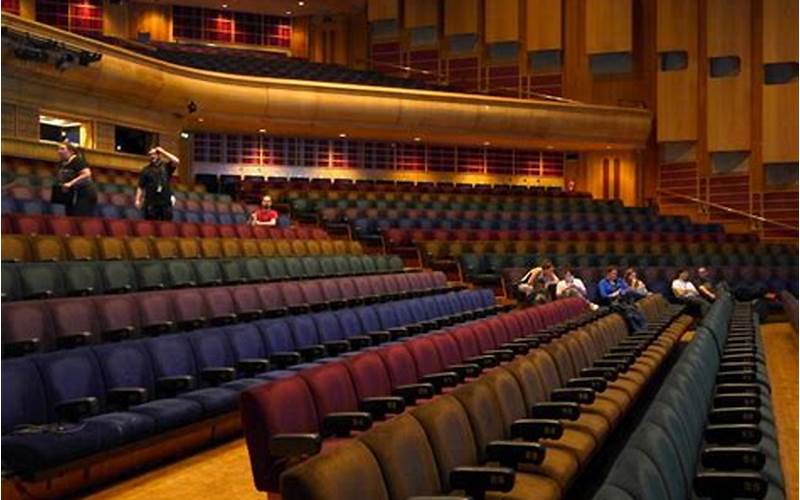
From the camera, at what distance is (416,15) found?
8109 mm

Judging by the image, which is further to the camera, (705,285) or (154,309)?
(705,285)

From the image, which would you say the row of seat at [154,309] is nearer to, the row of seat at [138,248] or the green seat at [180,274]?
the green seat at [180,274]

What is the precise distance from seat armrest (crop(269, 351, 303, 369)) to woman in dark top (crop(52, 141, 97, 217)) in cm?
130

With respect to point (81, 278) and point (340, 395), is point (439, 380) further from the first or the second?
point (81, 278)

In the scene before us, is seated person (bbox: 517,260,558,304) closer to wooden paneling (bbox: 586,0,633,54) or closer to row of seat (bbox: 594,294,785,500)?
row of seat (bbox: 594,294,785,500)

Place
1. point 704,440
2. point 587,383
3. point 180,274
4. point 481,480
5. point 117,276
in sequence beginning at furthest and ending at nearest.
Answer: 1. point 180,274
2. point 117,276
3. point 587,383
4. point 704,440
5. point 481,480

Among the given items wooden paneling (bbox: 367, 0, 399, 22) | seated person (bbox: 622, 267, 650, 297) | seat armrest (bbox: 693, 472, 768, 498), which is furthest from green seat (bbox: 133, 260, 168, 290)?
wooden paneling (bbox: 367, 0, 399, 22)

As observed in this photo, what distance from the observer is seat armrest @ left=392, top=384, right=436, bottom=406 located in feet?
5.17

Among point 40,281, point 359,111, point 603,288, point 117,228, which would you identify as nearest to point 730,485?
point 40,281

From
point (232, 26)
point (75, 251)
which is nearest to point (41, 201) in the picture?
point (75, 251)

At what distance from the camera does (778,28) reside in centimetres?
669

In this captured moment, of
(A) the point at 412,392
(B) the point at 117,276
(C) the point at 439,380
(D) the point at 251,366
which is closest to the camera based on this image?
(A) the point at 412,392

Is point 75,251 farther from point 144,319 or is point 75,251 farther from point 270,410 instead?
point 270,410

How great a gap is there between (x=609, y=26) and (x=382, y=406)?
21.2 ft
